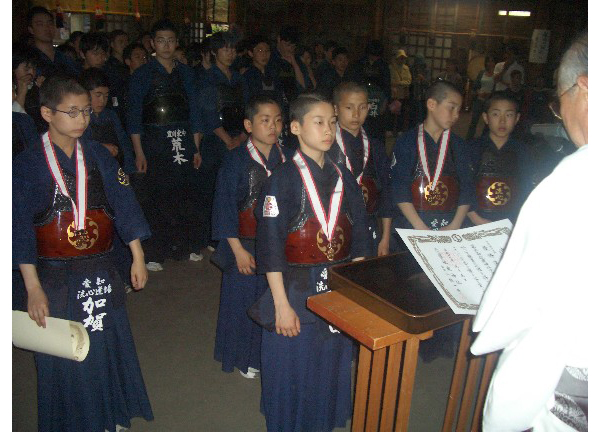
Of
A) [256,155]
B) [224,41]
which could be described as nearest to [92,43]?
[224,41]

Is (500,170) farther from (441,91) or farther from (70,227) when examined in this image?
(70,227)

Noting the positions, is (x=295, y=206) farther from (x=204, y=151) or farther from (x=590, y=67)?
(x=204, y=151)

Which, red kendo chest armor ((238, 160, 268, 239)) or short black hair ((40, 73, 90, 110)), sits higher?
short black hair ((40, 73, 90, 110))

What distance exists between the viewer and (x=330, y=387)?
2.57 meters

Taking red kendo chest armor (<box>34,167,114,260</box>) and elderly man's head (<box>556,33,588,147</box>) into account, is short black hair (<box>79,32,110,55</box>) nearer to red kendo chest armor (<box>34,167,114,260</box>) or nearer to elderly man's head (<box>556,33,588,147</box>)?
red kendo chest armor (<box>34,167,114,260</box>)

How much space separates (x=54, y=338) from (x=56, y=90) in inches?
39.3

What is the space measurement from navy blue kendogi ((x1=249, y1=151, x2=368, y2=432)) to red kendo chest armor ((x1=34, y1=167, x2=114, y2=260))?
26.7 inches

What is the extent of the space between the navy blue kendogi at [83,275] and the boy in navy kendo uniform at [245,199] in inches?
21.0

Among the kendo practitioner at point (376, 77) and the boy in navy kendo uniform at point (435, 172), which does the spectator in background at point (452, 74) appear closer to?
the kendo practitioner at point (376, 77)

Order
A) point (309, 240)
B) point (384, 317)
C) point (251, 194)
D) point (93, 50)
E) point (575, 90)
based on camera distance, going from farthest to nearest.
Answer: point (93, 50) → point (251, 194) → point (309, 240) → point (384, 317) → point (575, 90)

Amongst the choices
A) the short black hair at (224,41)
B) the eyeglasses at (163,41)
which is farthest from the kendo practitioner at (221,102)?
the eyeglasses at (163,41)

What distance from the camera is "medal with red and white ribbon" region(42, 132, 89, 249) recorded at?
218 cm

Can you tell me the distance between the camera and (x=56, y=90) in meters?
2.19

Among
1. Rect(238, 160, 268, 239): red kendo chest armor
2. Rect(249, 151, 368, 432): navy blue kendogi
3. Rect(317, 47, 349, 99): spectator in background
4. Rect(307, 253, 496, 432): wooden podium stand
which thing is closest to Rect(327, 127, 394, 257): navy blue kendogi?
Rect(238, 160, 268, 239): red kendo chest armor
